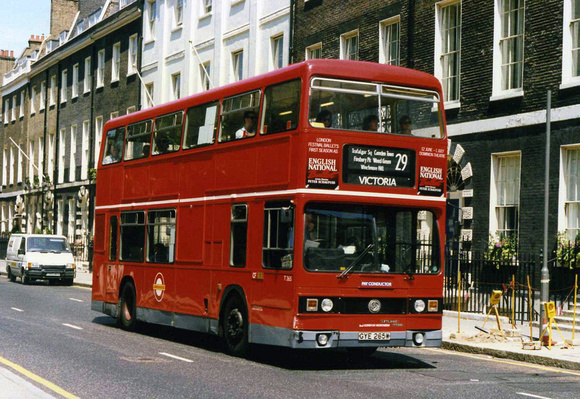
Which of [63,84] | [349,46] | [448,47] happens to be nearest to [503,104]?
[448,47]

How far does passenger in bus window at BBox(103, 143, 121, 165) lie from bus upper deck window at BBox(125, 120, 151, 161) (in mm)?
493

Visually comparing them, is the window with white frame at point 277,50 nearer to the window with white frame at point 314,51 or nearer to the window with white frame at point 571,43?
the window with white frame at point 314,51

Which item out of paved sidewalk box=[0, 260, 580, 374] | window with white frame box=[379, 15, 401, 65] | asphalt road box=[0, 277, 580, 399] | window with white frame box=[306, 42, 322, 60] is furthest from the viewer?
window with white frame box=[306, 42, 322, 60]

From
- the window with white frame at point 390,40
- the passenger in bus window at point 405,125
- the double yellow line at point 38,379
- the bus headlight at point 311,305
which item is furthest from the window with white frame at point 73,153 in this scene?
the bus headlight at point 311,305

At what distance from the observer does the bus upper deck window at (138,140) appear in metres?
18.0

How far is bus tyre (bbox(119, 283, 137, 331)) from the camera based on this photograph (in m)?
18.4

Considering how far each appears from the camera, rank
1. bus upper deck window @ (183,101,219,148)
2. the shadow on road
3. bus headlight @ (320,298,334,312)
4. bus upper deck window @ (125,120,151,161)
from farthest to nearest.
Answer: bus upper deck window @ (125,120,151,161), bus upper deck window @ (183,101,219,148), the shadow on road, bus headlight @ (320,298,334,312)

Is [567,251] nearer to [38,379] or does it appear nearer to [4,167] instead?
[38,379]

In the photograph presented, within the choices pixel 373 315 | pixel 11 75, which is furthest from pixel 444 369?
pixel 11 75

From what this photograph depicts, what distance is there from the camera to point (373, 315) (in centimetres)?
1299

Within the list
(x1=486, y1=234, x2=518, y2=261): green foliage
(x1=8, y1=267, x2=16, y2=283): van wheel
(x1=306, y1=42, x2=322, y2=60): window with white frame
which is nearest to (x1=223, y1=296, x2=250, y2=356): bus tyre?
(x1=486, y1=234, x2=518, y2=261): green foliage

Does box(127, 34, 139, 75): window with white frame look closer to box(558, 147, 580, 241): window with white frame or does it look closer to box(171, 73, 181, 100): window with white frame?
box(171, 73, 181, 100): window with white frame

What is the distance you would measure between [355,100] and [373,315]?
2.99 meters

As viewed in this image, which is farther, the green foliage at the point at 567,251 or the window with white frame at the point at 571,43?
the window with white frame at the point at 571,43
